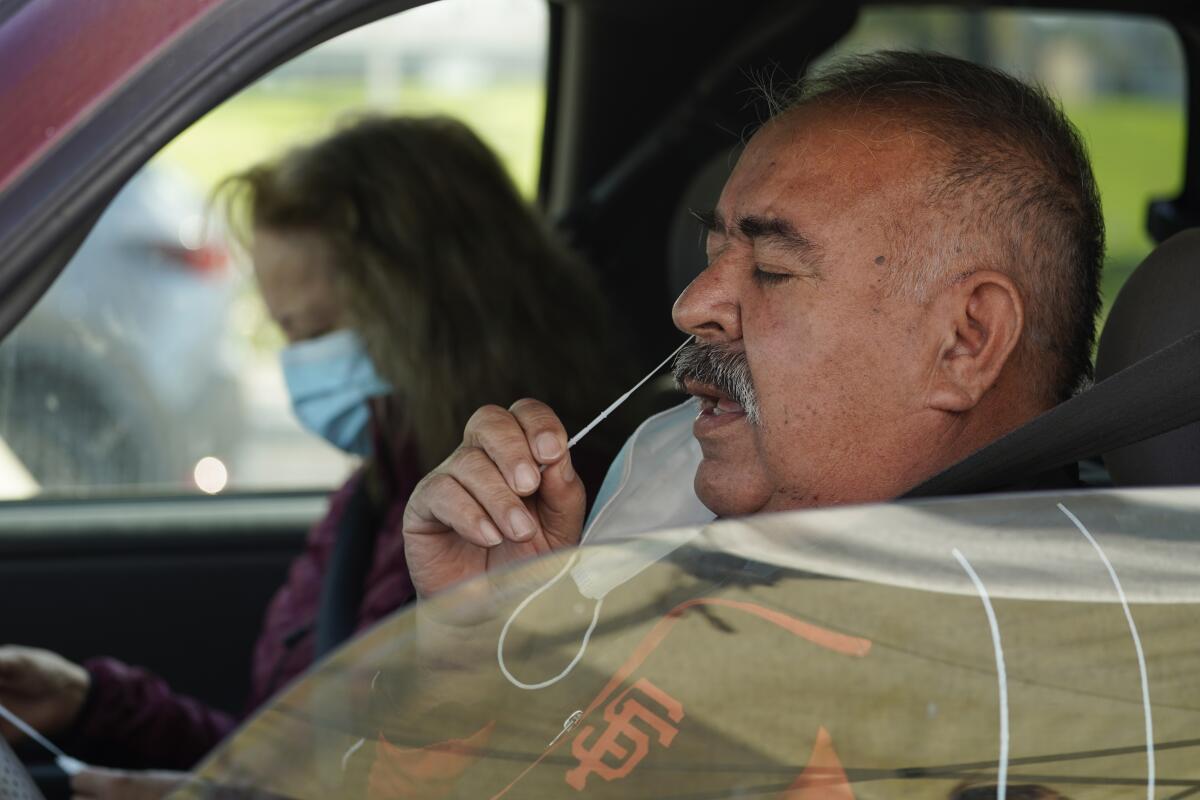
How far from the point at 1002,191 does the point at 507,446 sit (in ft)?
1.75

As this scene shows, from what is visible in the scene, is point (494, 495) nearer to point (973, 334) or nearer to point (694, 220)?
point (973, 334)

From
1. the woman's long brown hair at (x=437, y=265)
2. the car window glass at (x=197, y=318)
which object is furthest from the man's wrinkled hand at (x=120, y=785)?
the car window glass at (x=197, y=318)

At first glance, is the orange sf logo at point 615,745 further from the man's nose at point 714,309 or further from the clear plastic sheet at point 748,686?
the man's nose at point 714,309

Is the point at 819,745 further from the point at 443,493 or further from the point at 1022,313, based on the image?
the point at 1022,313

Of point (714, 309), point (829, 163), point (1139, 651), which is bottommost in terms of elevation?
A: point (1139, 651)

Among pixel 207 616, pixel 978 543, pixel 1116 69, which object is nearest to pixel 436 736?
pixel 978 543

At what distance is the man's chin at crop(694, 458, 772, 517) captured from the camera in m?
1.44

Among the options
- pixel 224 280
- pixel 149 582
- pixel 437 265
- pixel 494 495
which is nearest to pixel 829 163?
pixel 494 495

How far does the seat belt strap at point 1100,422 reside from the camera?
45.3 inches

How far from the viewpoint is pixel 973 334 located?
144 cm

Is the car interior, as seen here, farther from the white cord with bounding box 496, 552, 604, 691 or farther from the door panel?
the white cord with bounding box 496, 552, 604, 691

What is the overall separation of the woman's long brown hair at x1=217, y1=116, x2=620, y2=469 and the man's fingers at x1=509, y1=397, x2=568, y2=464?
0.83 metres

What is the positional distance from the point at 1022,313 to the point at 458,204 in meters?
1.30

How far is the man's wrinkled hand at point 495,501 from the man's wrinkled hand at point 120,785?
0.82 m
